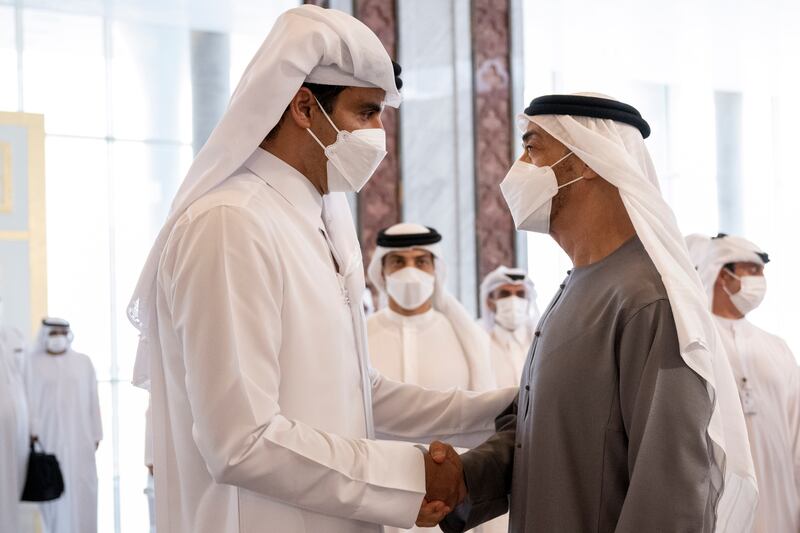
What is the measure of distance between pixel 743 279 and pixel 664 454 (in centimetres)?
437

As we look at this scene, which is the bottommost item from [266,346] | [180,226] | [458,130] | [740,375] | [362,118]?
[740,375]

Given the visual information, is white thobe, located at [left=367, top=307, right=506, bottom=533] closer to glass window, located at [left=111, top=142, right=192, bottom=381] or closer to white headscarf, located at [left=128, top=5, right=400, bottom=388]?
white headscarf, located at [left=128, top=5, right=400, bottom=388]

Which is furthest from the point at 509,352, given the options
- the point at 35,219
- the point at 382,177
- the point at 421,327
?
the point at 35,219

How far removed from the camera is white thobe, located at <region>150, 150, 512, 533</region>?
2039 millimetres

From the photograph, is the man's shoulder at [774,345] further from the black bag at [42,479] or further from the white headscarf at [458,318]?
the black bag at [42,479]

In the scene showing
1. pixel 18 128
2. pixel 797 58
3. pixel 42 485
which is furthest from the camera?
pixel 797 58

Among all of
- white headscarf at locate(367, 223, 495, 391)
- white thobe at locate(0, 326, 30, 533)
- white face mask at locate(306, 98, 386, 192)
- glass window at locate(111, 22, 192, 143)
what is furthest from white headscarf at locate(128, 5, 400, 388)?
glass window at locate(111, 22, 192, 143)

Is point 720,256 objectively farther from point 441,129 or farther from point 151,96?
point 151,96

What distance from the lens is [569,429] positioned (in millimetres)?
2262

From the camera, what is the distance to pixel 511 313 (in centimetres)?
638

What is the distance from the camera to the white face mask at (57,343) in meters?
8.54

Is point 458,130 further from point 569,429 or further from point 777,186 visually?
point 777,186

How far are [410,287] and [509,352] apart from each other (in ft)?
3.57

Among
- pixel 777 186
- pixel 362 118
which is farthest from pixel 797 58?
pixel 362 118
